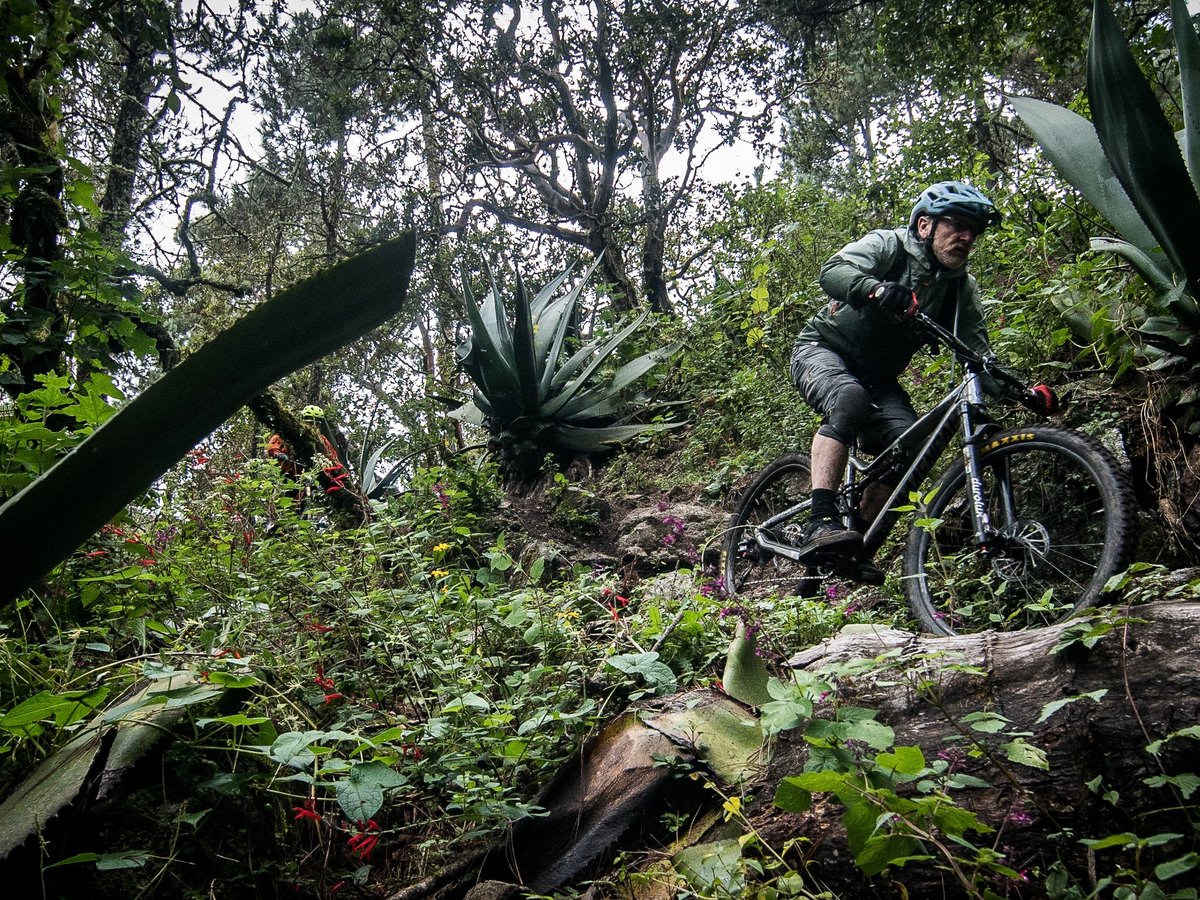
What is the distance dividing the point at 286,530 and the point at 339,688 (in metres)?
1.21

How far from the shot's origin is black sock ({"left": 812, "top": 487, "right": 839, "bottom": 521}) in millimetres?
3332

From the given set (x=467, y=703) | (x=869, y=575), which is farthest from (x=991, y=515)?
(x=467, y=703)

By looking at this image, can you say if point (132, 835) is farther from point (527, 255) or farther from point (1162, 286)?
point (527, 255)

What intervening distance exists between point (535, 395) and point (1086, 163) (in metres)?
3.80

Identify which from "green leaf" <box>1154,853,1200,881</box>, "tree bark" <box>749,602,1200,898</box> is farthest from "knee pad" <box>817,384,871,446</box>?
"green leaf" <box>1154,853,1200,881</box>

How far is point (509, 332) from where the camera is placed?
673 cm

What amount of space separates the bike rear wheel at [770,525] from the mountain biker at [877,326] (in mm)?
417

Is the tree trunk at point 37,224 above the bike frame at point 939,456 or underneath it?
above

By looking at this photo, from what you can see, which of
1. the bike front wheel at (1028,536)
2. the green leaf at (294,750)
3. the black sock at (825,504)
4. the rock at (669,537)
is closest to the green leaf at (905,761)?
the green leaf at (294,750)

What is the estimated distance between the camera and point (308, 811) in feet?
4.83

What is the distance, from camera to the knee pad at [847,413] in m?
3.34

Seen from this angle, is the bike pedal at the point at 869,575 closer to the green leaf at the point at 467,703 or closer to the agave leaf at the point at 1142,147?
the agave leaf at the point at 1142,147

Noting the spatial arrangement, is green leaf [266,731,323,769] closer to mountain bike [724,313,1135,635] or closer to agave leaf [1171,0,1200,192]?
mountain bike [724,313,1135,635]

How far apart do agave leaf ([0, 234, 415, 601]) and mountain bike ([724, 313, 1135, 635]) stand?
64.4 inches
